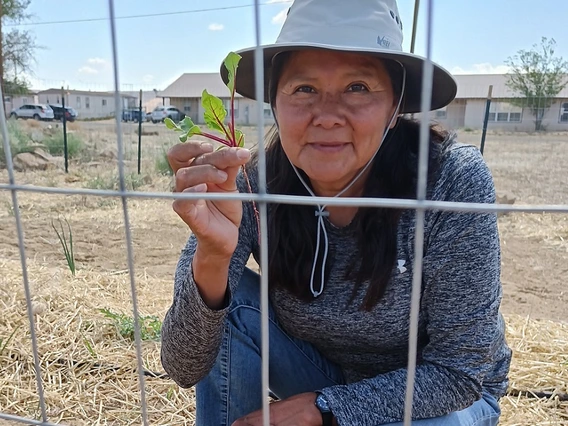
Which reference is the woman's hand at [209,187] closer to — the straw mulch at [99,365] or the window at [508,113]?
the straw mulch at [99,365]

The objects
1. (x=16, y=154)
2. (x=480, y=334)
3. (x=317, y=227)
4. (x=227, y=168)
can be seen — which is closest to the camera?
(x=227, y=168)

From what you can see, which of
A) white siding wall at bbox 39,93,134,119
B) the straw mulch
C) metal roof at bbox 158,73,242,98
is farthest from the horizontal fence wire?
metal roof at bbox 158,73,242,98

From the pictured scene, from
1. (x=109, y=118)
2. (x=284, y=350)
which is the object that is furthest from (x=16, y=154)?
(x=109, y=118)

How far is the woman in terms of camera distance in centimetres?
82

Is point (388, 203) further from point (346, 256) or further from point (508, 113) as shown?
point (508, 113)

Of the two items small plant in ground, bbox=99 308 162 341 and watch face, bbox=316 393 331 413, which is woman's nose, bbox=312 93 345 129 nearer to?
watch face, bbox=316 393 331 413

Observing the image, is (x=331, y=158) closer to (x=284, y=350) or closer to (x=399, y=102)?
(x=399, y=102)

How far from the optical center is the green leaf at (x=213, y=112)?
63 cm

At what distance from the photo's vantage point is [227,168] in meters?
0.66

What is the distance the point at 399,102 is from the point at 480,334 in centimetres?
38

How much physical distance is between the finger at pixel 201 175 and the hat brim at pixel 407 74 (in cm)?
24

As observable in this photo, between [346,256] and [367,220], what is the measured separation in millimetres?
81

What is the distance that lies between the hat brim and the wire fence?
3.3 inches

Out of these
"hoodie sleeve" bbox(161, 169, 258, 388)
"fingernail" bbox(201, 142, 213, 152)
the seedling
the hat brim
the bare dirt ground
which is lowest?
the bare dirt ground
